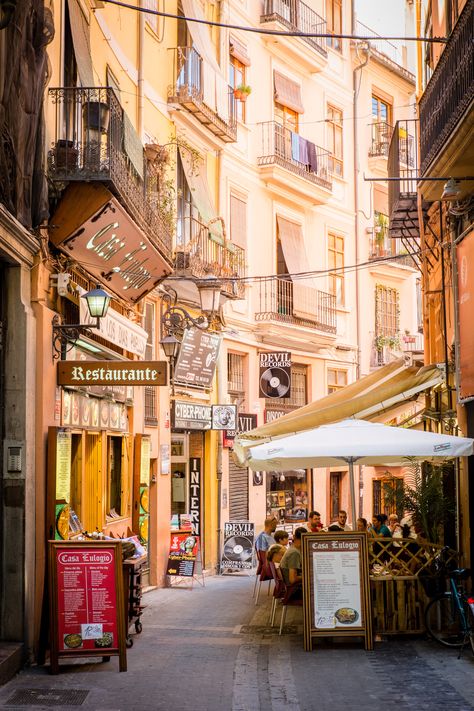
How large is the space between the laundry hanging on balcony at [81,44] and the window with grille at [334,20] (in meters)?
18.5

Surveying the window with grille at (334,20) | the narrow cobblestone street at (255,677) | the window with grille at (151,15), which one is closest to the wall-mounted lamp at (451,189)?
the narrow cobblestone street at (255,677)

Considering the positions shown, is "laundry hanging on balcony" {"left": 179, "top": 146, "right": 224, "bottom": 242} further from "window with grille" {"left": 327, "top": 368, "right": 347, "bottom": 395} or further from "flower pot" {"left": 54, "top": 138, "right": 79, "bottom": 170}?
"flower pot" {"left": 54, "top": 138, "right": 79, "bottom": 170}

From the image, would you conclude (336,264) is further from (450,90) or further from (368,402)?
(450,90)

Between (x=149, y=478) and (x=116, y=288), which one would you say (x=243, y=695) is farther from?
(x=149, y=478)

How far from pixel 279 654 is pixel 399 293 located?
2446 cm

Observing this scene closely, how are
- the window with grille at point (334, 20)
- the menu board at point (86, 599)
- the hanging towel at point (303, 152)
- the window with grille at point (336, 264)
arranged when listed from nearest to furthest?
1. the menu board at point (86, 599)
2. the hanging towel at point (303, 152)
3. the window with grille at point (336, 264)
4. the window with grille at point (334, 20)

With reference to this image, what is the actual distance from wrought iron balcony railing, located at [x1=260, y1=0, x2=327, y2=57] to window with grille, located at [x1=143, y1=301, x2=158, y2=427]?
10459 millimetres

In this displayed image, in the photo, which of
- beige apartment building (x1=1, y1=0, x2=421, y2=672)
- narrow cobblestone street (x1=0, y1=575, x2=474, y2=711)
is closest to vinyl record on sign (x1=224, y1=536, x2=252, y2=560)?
beige apartment building (x1=1, y1=0, x2=421, y2=672)

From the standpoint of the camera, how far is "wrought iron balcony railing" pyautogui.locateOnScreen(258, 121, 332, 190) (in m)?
27.5

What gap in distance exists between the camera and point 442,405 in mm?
17219

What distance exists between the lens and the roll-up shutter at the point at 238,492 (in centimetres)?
2567

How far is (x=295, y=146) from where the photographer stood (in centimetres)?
2866

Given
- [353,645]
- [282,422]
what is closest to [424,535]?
[353,645]

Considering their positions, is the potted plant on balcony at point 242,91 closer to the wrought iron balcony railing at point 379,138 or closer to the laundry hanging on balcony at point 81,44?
the wrought iron balcony railing at point 379,138
